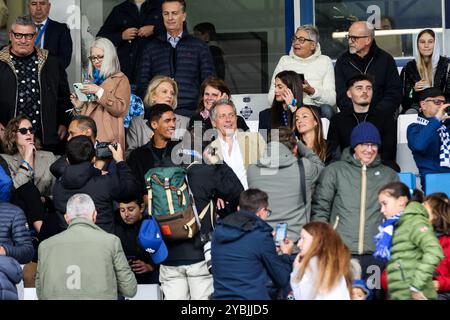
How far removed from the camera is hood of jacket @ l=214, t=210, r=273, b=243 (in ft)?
38.5

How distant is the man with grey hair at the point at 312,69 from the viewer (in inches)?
623

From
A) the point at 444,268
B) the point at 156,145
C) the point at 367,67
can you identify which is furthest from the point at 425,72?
the point at 444,268

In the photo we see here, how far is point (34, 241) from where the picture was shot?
554 inches

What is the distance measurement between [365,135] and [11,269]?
3495 mm

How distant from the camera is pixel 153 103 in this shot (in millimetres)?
15180

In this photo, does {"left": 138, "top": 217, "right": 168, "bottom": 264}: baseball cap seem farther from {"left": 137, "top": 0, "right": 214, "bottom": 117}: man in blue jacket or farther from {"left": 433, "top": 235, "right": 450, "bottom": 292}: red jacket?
{"left": 137, "top": 0, "right": 214, "bottom": 117}: man in blue jacket

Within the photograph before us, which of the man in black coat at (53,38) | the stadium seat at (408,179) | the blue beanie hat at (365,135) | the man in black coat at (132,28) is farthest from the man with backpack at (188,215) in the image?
the man in black coat at (132,28)

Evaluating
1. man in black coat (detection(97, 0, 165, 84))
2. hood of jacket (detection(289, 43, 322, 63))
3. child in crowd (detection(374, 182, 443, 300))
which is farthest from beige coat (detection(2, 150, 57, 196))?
child in crowd (detection(374, 182, 443, 300))

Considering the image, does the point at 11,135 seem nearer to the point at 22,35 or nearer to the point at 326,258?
the point at 22,35

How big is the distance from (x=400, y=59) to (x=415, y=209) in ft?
20.2

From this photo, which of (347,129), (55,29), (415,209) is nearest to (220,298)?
(415,209)

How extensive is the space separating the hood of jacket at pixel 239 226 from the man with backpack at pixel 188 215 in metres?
0.98

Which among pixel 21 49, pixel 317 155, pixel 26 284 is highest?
pixel 21 49

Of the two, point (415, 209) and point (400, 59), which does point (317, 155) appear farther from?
point (400, 59)
